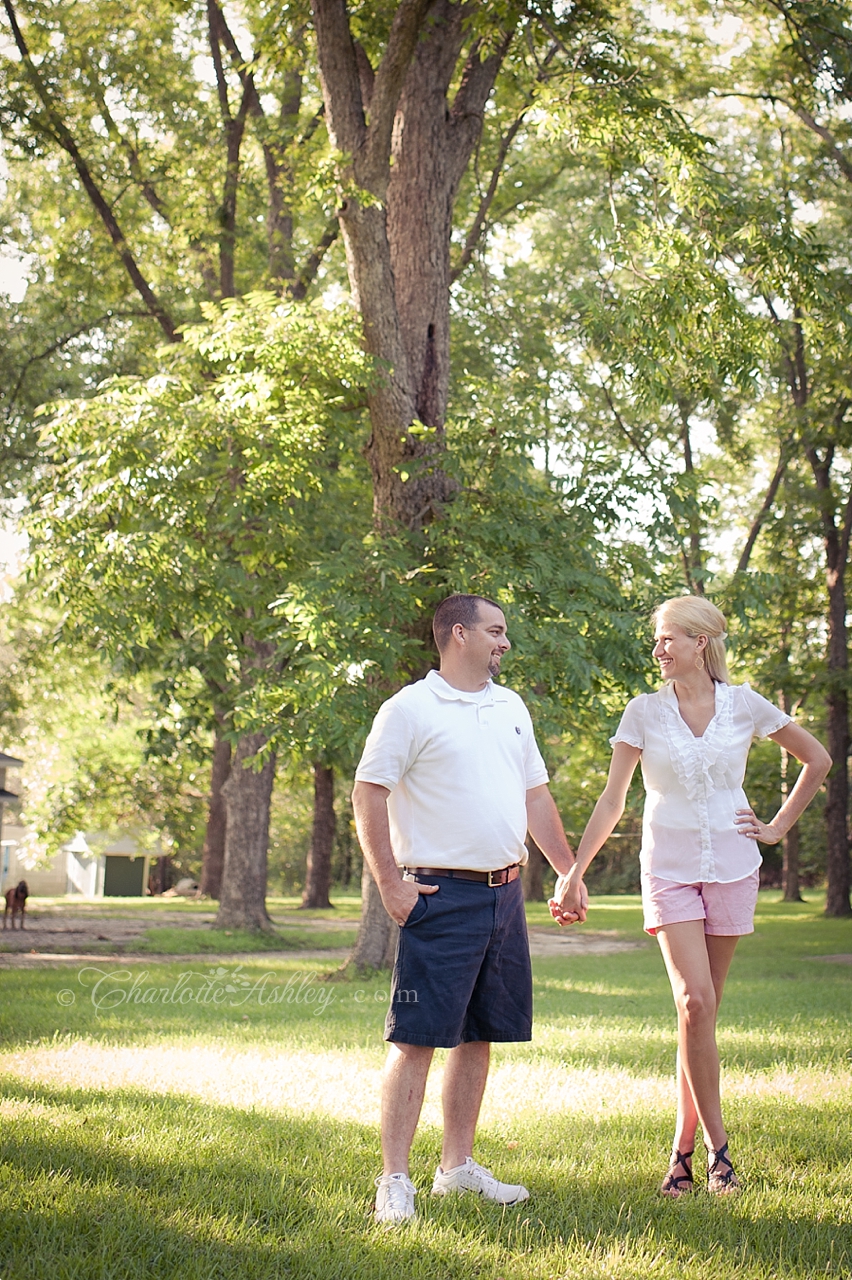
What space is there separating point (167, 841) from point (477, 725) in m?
38.5

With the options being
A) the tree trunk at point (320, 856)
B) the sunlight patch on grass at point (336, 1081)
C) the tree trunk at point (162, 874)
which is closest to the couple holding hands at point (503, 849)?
the sunlight patch on grass at point (336, 1081)

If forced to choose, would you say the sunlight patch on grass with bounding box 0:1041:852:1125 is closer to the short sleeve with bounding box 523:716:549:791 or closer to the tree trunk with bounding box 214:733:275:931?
the short sleeve with bounding box 523:716:549:791

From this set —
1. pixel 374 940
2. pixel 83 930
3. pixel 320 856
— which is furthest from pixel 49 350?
pixel 320 856

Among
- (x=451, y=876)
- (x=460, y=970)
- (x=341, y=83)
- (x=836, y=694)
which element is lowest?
(x=460, y=970)

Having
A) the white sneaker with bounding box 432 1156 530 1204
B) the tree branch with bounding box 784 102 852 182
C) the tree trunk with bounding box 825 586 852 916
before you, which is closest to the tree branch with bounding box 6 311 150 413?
the tree branch with bounding box 784 102 852 182

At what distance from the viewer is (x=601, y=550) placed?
1138cm

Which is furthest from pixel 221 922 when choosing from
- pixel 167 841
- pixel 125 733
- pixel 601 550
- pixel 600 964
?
pixel 167 841

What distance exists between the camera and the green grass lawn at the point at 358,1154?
3652 mm

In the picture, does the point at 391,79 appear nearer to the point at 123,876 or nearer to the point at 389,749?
the point at 389,749

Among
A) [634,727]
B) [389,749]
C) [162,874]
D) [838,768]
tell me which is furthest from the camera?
[162,874]

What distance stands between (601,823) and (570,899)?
0.37m

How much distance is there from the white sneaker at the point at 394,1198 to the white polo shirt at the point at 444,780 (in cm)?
109

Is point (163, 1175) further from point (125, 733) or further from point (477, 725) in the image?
point (125, 733)

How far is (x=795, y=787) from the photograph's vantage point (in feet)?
15.5
